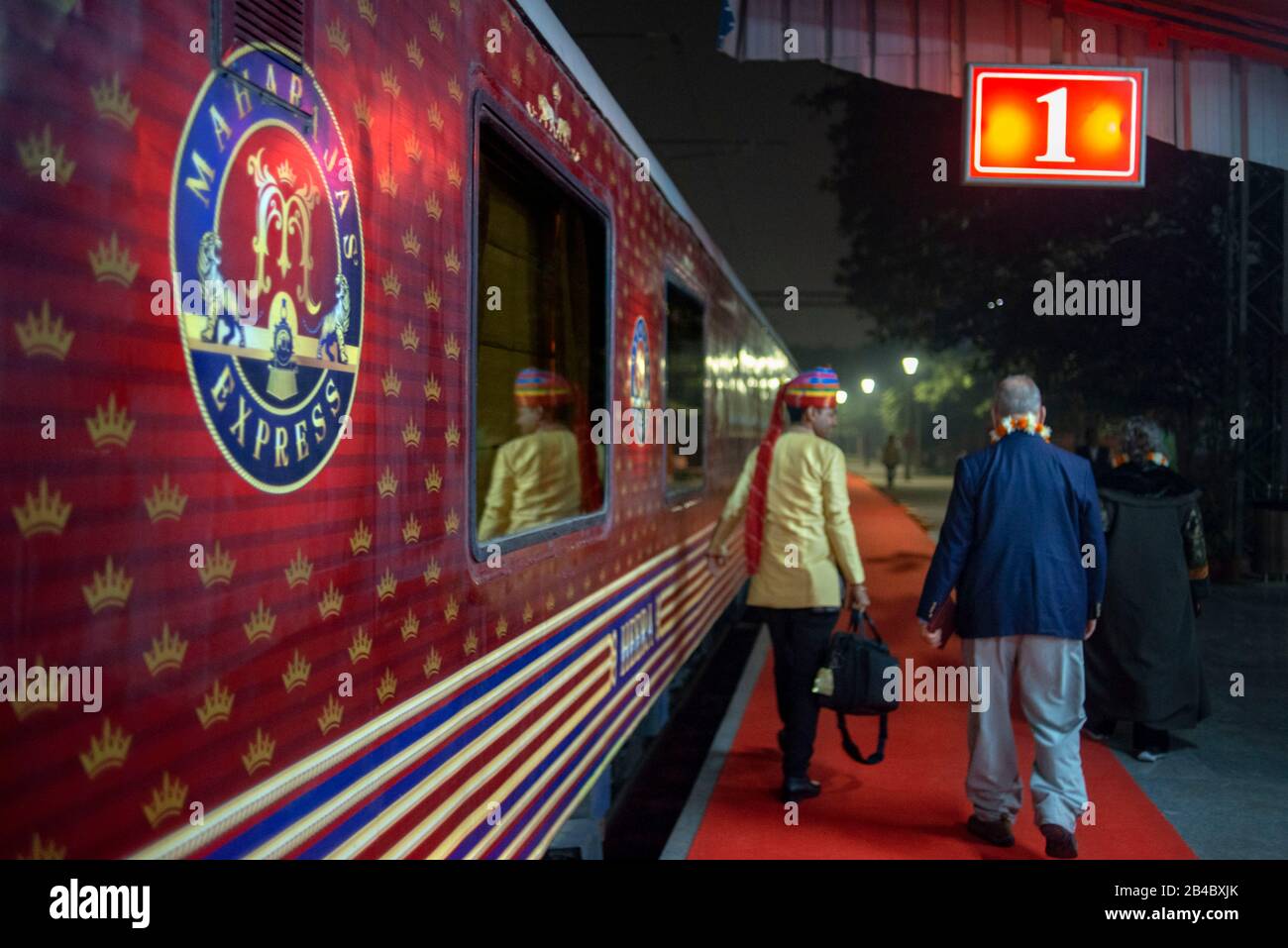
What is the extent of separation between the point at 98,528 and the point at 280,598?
0.47 m

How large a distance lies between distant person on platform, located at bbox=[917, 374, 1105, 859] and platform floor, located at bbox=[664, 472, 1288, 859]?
25 cm

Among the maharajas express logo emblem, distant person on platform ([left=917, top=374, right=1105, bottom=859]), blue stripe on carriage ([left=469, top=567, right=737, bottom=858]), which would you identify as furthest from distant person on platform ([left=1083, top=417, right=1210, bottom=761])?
the maharajas express logo emblem

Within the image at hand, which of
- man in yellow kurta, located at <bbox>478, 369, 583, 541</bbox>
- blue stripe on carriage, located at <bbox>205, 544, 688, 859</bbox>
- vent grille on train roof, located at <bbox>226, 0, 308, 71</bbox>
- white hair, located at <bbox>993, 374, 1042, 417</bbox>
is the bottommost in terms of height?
blue stripe on carriage, located at <bbox>205, 544, 688, 859</bbox>

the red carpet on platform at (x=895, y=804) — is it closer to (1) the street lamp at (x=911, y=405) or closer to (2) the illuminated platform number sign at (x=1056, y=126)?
(2) the illuminated platform number sign at (x=1056, y=126)

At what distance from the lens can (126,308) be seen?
152cm

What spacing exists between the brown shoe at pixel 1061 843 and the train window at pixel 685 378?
247cm

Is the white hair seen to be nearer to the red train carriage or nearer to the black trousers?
the black trousers

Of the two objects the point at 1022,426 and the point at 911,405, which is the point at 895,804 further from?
the point at 911,405

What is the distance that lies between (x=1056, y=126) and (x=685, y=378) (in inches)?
97.6

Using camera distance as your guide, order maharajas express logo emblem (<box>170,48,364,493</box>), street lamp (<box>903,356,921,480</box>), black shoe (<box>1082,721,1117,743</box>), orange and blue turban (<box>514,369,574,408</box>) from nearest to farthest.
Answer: maharajas express logo emblem (<box>170,48,364,493</box>), orange and blue turban (<box>514,369,574,408</box>), black shoe (<box>1082,721,1117,743</box>), street lamp (<box>903,356,921,480</box>)

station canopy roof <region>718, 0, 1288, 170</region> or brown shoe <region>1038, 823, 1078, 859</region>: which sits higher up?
station canopy roof <region>718, 0, 1288, 170</region>

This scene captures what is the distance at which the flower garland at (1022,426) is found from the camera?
4598 mm

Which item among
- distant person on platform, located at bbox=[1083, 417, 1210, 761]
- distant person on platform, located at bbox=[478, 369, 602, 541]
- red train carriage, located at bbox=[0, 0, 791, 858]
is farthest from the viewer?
distant person on platform, located at bbox=[1083, 417, 1210, 761]

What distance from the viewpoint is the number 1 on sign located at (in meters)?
6.53
